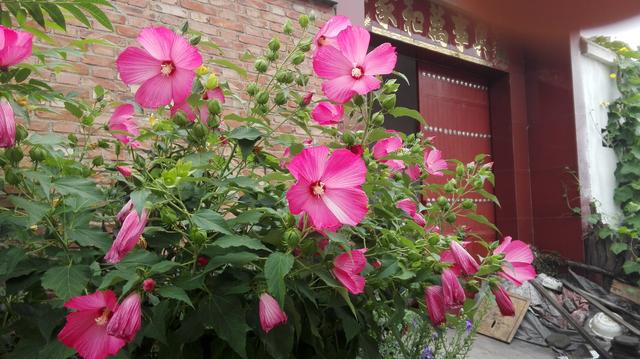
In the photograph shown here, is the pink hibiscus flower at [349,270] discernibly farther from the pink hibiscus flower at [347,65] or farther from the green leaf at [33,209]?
the green leaf at [33,209]

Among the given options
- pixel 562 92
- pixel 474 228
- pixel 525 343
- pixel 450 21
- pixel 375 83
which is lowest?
pixel 525 343

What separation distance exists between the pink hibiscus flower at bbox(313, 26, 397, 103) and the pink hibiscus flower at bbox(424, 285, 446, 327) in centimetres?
38

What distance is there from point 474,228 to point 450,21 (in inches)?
71.6

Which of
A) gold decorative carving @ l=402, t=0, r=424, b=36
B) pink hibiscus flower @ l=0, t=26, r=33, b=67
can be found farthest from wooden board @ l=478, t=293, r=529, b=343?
pink hibiscus flower @ l=0, t=26, r=33, b=67

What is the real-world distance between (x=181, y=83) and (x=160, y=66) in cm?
5

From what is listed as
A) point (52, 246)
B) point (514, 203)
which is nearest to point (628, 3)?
point (52, 246)

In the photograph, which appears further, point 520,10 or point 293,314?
point 293,314

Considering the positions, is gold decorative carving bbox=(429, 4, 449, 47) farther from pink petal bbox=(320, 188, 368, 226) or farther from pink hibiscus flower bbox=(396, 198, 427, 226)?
pink petal bbox=(320, 188, 368, 226)

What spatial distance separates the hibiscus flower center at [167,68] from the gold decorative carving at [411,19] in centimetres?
348

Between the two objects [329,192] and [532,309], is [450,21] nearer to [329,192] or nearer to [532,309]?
[532,309]

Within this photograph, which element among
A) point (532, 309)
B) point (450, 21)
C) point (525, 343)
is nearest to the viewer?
point (525, 343)

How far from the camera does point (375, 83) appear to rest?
3.00 ft

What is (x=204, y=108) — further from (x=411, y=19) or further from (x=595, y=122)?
(x=595, y=122)

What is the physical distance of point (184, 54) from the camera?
821 mm
